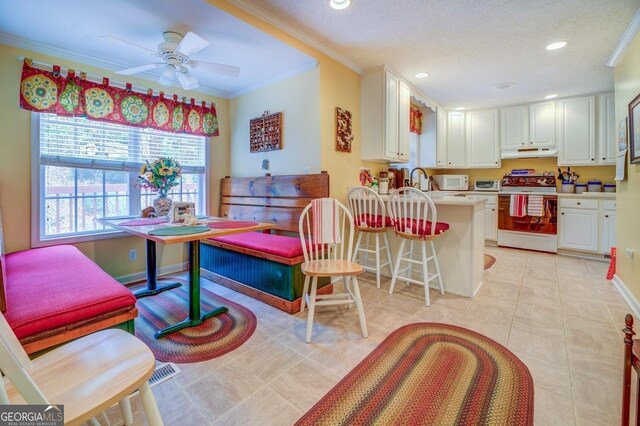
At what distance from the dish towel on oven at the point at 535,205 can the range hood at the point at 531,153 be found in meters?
0.77

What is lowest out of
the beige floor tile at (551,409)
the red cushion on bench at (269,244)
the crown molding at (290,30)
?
the beige floor tile at (551,409)

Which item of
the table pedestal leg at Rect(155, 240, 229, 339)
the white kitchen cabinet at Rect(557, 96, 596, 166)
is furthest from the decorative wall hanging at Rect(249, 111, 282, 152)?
the white kitchen cabinet at Rect(557, 96, 596, 166)

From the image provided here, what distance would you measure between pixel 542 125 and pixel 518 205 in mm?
1371

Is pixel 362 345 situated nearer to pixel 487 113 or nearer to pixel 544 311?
pixel 544 311

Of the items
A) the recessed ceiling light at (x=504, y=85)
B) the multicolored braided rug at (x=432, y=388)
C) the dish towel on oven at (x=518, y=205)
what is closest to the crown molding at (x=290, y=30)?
the recessed ceiling light at (x=504, y=85)

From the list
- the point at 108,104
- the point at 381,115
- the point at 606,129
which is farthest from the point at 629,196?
the point at 108,104

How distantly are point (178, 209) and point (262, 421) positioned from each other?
1.83 meters

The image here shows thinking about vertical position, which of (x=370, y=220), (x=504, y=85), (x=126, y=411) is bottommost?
(x=126, y=411)

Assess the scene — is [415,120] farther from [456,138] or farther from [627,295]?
[627,295]

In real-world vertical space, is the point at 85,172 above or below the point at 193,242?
above

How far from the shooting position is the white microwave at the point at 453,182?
5371 mm

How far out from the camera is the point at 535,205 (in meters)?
4.42

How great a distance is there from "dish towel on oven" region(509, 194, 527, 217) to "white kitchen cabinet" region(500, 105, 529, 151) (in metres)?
0.91

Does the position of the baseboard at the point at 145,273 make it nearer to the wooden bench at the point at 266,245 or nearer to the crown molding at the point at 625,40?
the wooden bench at the point at 266,245
